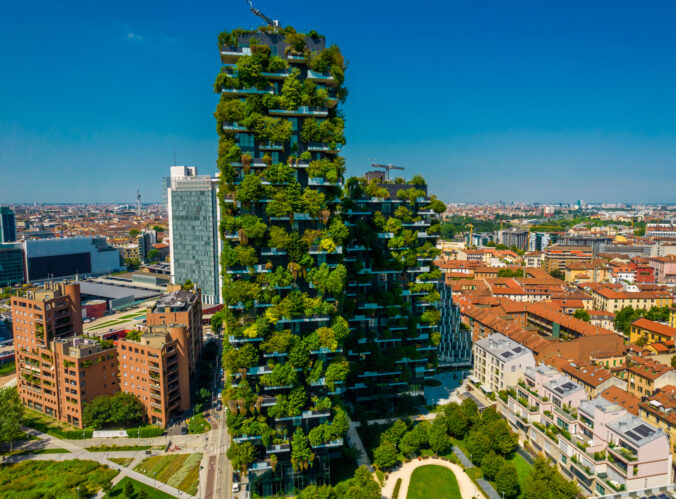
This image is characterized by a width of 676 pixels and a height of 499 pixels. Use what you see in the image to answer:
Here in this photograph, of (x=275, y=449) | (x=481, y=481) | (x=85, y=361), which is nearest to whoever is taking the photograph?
(x=275, y=449)

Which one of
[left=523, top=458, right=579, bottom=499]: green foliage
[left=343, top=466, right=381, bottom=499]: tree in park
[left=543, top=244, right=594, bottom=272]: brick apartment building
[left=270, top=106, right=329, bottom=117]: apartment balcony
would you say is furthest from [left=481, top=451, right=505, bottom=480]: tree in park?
[left=543, top=244, right=594, bottom=272]: brick apartment building

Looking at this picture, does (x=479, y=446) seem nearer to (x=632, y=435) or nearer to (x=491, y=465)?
(x=491, y=465)

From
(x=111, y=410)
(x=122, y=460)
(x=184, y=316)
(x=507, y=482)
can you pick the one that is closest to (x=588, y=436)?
(x=507, y=482)

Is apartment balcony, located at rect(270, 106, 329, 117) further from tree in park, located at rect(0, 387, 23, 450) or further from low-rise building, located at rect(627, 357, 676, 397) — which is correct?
low-rise building, located at rect(627, 357, 676, 397)

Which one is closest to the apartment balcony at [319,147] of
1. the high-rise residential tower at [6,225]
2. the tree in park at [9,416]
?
the tree in park at [9,416]

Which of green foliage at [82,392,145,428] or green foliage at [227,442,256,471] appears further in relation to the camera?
green foliage at [82,392,145,428]

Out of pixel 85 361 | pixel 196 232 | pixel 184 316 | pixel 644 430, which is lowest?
pixel 644 430
